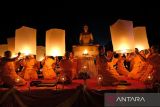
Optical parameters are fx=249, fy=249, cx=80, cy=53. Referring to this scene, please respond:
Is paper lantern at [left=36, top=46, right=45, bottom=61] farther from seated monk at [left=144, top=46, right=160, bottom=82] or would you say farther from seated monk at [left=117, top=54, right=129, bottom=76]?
seated monk at [left=144, top=46, right=160, bottom=82]

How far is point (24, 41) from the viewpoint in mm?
9844

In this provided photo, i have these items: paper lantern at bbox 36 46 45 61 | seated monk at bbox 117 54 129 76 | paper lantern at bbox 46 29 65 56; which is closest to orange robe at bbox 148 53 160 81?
seated monk at bbox 117 54 129 76

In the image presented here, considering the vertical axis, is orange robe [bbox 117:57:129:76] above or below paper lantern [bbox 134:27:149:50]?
below

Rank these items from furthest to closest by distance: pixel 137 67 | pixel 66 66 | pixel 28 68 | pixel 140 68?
pixel 28 68 < pixel 137 67 < pixel 140 68 < pixel 66 66

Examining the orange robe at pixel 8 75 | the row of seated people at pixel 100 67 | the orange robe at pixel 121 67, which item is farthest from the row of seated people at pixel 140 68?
the orange robe at pixel 8 75

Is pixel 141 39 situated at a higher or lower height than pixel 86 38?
lower

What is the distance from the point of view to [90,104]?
7105mm

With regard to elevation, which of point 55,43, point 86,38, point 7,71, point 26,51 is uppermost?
point 86,38

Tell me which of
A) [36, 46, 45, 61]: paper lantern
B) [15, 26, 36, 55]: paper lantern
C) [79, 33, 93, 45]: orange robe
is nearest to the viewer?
[15, 26, 36, 55]: paper lantern

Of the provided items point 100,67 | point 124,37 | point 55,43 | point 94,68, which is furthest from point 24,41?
point 124,37

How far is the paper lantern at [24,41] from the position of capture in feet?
32.1

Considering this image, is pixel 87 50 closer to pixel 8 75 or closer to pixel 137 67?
pixel 137 67

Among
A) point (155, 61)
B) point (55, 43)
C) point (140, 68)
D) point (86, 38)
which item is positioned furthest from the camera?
point (86, 38)

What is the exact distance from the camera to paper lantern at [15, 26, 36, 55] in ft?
32.1
